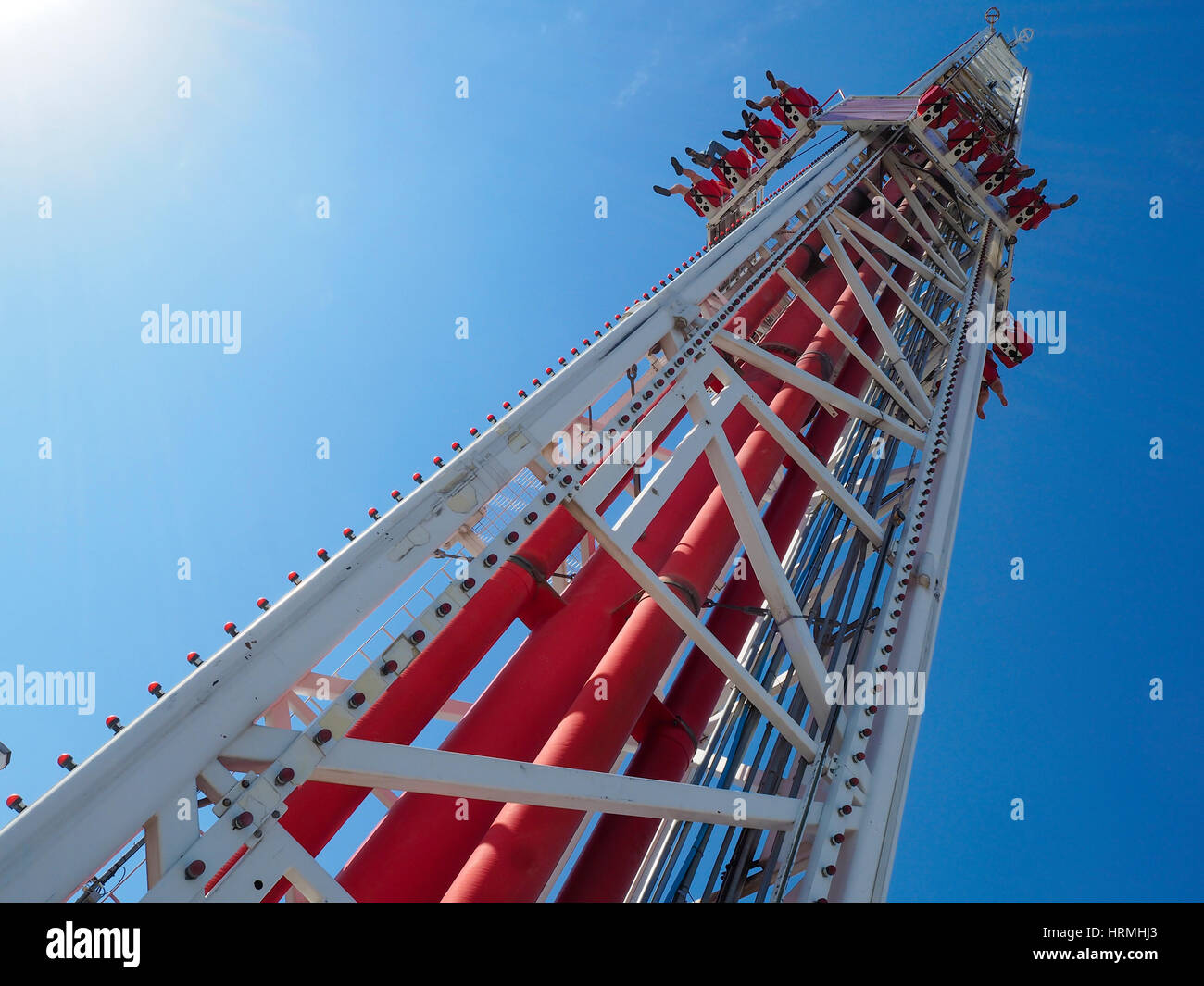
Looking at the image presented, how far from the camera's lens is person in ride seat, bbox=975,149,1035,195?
15.7 m

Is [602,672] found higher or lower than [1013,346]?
lower

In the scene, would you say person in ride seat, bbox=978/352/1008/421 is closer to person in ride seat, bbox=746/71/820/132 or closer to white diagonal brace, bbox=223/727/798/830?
person in ride seat, bbox=746/71/820/132

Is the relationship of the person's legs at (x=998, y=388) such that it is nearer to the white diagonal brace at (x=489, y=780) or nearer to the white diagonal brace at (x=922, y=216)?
the white diagonal brace at (x=922, y=216)

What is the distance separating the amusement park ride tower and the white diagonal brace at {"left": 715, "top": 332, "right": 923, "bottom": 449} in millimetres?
39

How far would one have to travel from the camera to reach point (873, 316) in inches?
425

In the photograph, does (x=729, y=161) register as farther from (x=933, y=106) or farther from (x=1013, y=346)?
(x=1013, y=346)

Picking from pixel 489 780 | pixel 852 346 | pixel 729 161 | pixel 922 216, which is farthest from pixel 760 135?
pixel 489 780

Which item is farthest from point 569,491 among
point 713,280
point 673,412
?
point 713,280

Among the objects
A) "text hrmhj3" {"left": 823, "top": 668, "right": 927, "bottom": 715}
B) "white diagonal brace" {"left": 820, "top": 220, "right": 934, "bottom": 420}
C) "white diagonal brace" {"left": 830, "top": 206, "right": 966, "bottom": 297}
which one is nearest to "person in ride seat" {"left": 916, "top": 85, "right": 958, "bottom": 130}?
"white diagonal brace" {"left": 830, "top": 206, "right": 966, "bottom": 297}

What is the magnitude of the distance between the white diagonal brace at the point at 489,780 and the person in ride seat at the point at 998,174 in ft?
46.8

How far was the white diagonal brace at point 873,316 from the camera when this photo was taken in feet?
34.8

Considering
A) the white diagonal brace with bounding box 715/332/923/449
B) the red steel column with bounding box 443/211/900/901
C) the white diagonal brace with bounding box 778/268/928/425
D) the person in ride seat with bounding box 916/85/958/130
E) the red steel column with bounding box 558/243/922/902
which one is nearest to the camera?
the red steel column with bounding box 443/211/900/901

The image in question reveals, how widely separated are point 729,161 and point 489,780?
43.8ft
